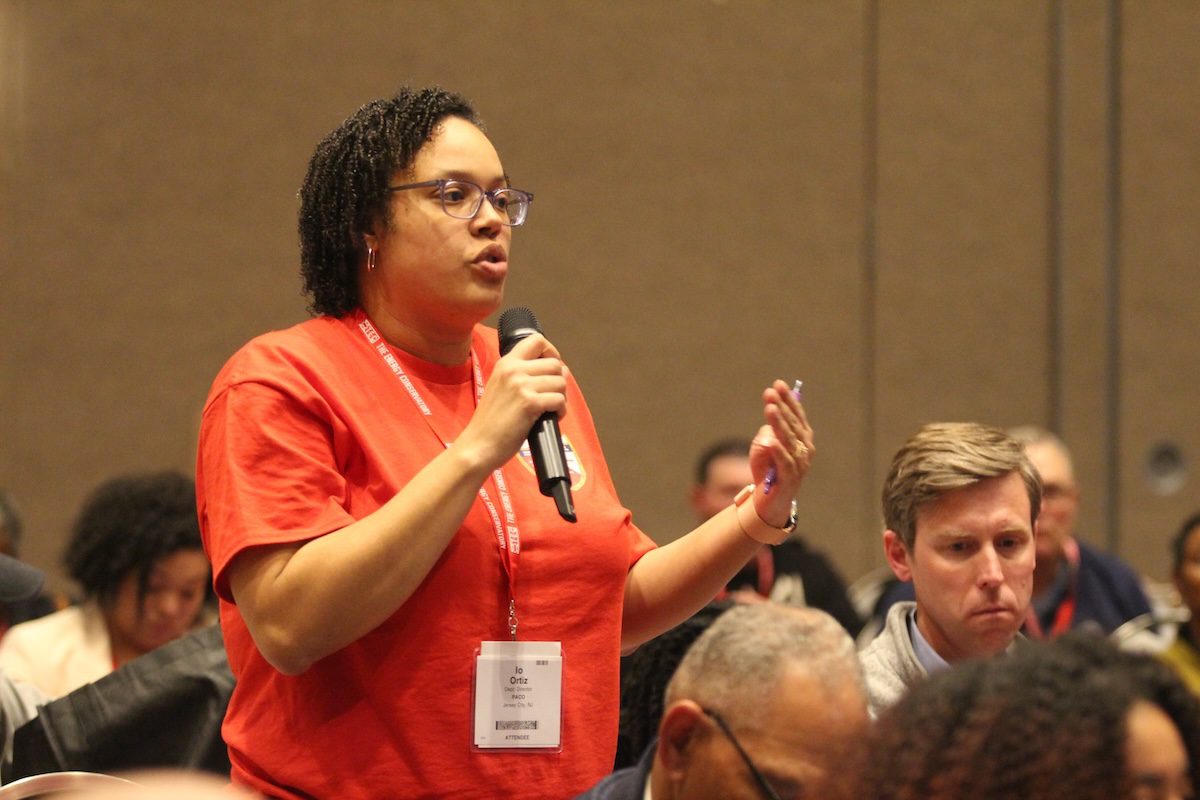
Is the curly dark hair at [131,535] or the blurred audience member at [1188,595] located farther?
the blurred audience member at [1188,595]

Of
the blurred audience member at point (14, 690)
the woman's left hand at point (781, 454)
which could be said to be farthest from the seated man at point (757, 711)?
the blurred audience member at point (14, 690)

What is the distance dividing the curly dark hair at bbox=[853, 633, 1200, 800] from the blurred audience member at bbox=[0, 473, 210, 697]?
2635mm

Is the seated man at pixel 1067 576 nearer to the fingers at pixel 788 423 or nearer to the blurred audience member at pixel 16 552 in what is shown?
the fingers at pixel 788 423

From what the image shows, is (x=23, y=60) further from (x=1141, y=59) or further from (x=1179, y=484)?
(x=1179, y=484)

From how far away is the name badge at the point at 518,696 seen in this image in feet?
5.76

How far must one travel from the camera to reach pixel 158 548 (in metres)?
3.47

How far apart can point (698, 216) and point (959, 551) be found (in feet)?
11.8

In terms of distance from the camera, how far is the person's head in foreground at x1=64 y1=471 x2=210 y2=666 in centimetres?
343

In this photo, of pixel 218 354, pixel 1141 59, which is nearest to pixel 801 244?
pixel 1141 59

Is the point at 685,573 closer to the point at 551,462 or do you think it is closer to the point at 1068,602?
the point at 551,462

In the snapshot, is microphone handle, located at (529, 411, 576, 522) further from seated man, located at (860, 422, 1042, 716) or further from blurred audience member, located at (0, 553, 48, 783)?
blurred audience member, located at (0, 553, 48, 783)

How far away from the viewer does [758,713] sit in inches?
54.8

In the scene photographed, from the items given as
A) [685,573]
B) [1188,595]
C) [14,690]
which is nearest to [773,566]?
[1188,595]

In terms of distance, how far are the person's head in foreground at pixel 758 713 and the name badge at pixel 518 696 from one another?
337 mm
